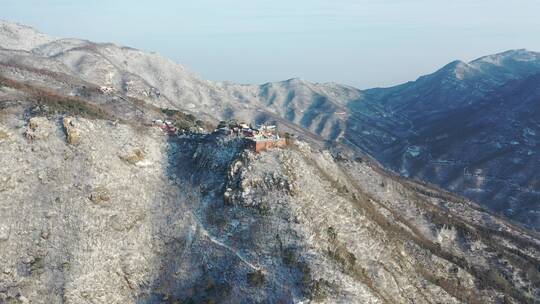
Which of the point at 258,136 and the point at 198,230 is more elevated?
the point at 258,136

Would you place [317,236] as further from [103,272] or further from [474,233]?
[474,233]

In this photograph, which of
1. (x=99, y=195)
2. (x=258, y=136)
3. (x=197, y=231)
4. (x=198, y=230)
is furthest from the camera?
(x=258, y=136)

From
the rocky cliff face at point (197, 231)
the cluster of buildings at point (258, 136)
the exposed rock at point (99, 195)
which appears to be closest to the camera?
the rocky cliff face at point (197, 231)

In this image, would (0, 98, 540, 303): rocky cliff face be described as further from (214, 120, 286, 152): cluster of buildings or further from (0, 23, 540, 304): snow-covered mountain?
(214, 120, 286, 152): cluster of buildings

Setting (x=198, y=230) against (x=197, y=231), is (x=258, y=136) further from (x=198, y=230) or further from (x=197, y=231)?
(x=197, y=231)

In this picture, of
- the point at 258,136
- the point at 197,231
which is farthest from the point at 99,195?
the point at 258,136

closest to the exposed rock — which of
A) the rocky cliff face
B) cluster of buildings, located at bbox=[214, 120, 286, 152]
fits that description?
the rocky cliff face

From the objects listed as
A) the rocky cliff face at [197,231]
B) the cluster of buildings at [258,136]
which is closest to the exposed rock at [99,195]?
the rocky cliff face at [197,231]

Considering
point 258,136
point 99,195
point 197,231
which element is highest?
point 258,136

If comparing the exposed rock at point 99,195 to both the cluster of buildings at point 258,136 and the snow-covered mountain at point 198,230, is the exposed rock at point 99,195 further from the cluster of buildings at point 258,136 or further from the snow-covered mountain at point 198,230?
the cluster of buildings at point 258,136

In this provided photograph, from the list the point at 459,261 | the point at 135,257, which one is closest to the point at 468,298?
the point at 459,261

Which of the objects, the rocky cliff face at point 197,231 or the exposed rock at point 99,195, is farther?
the exposed rock at point 99,195
